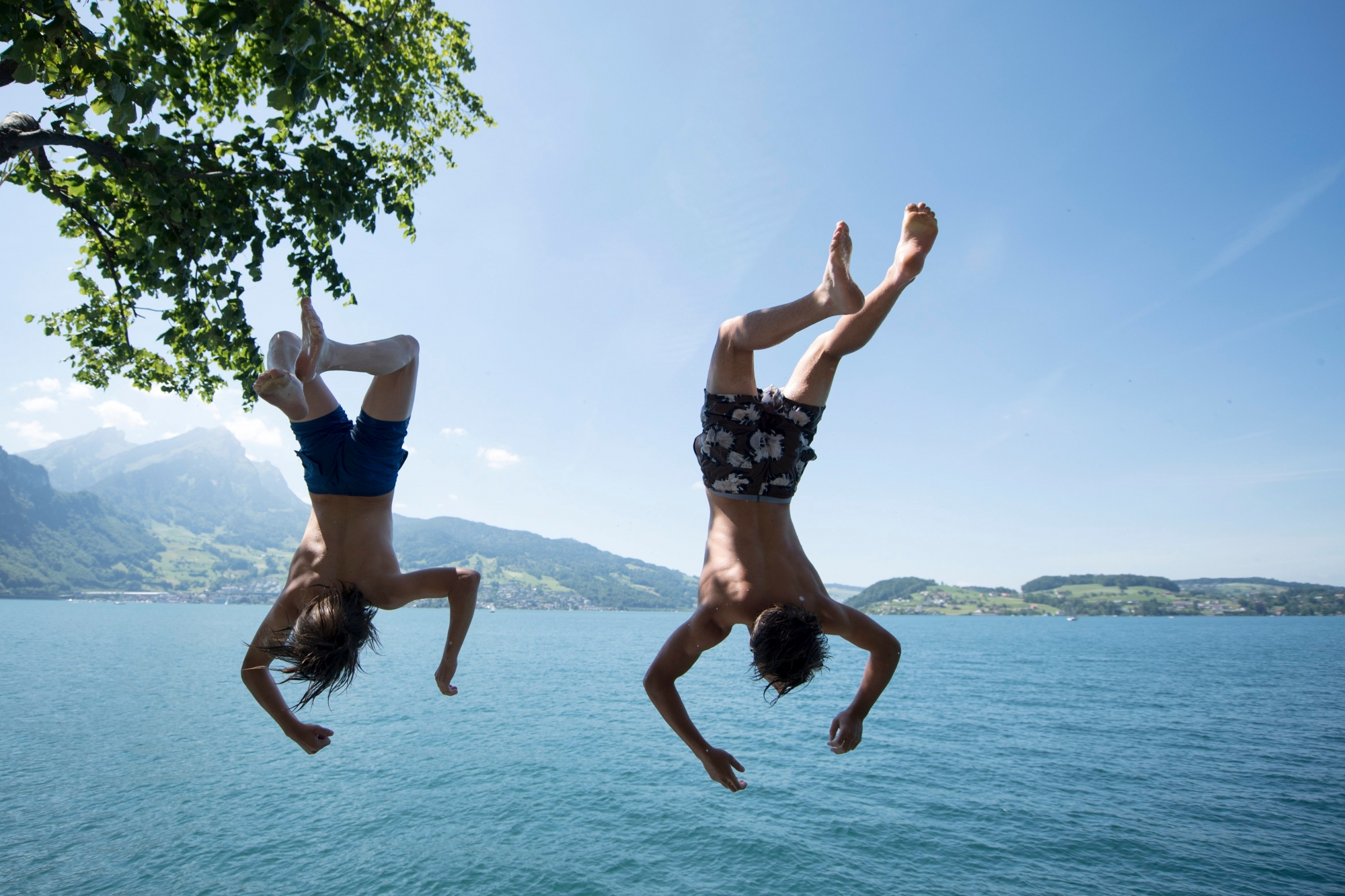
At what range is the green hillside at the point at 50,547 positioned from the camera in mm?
167375

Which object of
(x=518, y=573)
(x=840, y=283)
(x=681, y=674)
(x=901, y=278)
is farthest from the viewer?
(x=518, y=573)

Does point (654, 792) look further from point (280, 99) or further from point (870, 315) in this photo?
point (280, 99)

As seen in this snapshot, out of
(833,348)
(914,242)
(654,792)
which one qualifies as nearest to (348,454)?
(833,348)

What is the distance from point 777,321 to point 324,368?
227 centimetres

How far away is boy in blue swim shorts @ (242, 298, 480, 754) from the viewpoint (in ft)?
12.0

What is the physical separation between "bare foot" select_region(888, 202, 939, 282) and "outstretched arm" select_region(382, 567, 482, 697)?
2.94m

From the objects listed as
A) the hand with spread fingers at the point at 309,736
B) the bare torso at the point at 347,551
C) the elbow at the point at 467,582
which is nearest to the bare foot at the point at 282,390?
the bare torso at the point at 347,551

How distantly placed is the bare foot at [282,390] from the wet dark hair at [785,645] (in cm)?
254

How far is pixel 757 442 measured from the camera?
3.74 meters

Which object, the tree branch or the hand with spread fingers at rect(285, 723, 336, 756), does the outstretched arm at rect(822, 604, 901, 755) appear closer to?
the hand with spread fingers at rect(285, 723, 336, 756)

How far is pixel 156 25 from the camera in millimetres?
5074

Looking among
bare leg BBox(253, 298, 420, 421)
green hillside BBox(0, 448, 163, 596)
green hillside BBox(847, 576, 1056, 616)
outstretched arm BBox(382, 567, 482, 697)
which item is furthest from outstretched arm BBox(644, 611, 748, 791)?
green hillside BBox(0, 448, 163, 596)

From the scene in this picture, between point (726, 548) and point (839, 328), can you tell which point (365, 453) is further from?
point (839, 328)

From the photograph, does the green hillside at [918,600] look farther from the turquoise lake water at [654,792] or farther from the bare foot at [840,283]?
the bare foot at [840,283]
